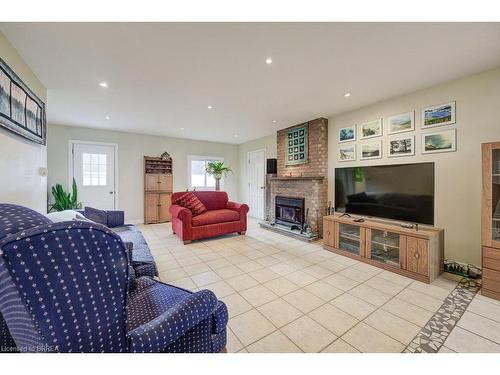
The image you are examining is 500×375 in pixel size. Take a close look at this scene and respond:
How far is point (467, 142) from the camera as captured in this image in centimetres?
237

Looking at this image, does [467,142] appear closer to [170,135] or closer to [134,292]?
[134,292]

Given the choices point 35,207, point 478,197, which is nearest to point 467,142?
point 478,197

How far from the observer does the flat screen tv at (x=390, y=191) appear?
251 centimetres

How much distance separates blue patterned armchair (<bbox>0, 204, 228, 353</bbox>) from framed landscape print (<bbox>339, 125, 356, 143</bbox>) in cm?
370

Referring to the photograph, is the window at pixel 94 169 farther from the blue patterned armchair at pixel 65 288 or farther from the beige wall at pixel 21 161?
the blue patterned armchair at pixel 65 288

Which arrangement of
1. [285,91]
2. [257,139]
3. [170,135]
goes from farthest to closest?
1. [257,139]
2. [170,135]
3. [285,91]

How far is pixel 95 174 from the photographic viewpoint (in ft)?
15.9

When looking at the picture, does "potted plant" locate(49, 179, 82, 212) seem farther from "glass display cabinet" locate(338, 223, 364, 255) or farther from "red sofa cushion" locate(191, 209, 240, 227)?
"glass display cabinet" locate(338, 223, 364, 255)

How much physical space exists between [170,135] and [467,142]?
5727 millimetres

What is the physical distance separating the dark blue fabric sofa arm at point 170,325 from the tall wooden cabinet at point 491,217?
265 cm

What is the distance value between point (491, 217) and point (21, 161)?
4.61m

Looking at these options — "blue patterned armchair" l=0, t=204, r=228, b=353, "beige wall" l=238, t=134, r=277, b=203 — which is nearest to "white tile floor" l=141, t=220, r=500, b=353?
"blue patterned armchair" l=0, t=204, r=228, b=353

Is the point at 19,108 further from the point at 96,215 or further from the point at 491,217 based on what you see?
the point at 491,217

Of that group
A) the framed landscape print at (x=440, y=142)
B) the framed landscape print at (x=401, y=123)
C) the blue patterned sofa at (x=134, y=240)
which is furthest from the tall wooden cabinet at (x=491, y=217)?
the blue patterned sofa at (x=134, y=240)
